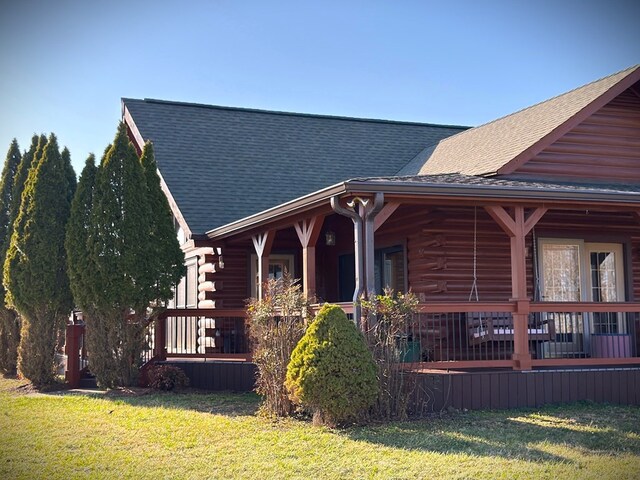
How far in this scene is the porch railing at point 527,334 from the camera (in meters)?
11.2

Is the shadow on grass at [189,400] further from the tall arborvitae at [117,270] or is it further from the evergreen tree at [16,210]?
the evergreen tree at [16,210]

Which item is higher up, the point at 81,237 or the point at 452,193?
the point at 452,193

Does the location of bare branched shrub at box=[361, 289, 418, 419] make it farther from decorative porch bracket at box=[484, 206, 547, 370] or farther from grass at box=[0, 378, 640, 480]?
decorative porch bracket at box=[484, 206, 547, 370]

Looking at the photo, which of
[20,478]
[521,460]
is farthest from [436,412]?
[20,478]

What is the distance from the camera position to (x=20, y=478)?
304 inches

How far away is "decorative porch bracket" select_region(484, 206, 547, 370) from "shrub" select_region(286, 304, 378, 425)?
8.54ft

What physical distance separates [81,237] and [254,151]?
681cm

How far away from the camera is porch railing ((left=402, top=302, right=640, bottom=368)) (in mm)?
11164

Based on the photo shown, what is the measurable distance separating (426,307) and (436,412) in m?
1.42

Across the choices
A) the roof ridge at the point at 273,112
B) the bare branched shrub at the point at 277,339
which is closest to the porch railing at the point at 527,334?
the bare branched shrub at the point at 277,339

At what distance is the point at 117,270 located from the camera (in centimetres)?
1384

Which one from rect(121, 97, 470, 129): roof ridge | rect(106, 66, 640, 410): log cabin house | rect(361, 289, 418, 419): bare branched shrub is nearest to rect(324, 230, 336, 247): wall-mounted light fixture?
rect(106, 66, 640, 410): log cabin house

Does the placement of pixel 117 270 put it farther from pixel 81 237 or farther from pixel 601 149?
pixel 601 149

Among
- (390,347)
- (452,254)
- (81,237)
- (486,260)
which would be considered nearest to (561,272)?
(486,260)
